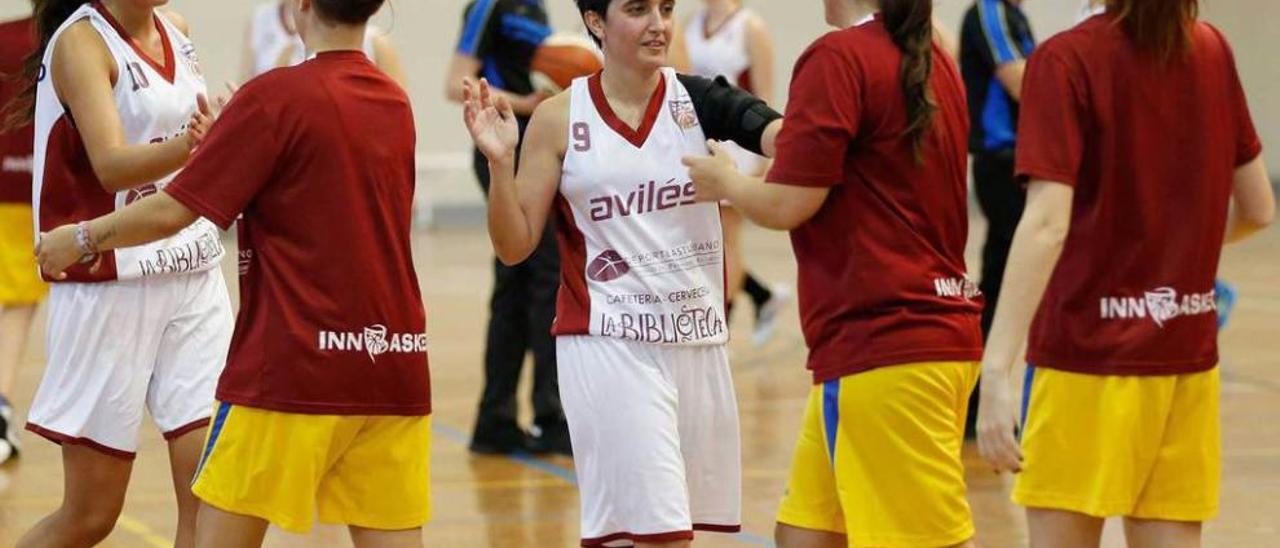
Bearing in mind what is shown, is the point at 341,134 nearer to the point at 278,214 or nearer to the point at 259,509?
the point at 278,214

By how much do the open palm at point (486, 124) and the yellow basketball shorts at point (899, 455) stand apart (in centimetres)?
86

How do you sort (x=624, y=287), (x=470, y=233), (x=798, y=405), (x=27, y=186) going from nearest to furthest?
(x=624, y=287), (x=27, y=186), (x=798, y=405), (x=470, y=233)

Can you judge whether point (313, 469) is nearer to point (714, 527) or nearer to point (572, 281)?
point (572, 281)

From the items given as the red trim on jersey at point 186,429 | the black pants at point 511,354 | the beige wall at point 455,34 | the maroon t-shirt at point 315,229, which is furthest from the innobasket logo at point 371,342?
the beige wall at point 455,34

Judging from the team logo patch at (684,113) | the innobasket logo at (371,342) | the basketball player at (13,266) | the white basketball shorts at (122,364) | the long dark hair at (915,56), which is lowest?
the basketball player at (13,266)

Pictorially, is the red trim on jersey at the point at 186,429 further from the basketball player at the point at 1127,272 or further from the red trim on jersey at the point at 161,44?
the basketball player at the point at 1127,272

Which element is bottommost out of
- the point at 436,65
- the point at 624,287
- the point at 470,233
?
the point at 470,233

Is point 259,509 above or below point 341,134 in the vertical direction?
below

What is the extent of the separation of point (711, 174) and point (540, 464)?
12.9 ft

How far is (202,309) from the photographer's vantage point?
4.82 meters

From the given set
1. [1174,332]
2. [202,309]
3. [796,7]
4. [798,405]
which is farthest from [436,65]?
[1174,332]

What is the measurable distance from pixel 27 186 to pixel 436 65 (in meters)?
11.2

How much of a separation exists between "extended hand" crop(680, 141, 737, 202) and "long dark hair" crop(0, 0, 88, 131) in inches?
65.7

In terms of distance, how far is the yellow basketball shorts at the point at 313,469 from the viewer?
392 cm
